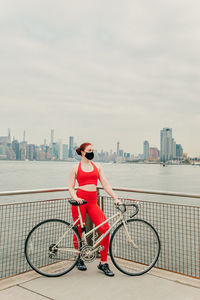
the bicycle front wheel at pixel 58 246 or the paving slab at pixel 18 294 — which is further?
the bicycle front wheel at pixel 58 246

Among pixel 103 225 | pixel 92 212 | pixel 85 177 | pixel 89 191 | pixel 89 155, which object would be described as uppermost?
pixel 89 155

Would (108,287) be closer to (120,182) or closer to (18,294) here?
(18,294)

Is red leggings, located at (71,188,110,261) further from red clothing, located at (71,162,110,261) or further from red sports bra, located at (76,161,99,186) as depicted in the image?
red sports bra, located at (76,161,99,186)

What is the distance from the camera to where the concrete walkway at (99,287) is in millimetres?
2773

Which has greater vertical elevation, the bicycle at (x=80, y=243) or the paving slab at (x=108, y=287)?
the bicycle at (x=80, y=243)

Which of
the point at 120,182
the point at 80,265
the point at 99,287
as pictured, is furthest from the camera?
the point at 120,182

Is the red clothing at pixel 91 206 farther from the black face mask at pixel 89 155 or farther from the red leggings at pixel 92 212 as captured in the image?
the black face mask at pixel 89 155

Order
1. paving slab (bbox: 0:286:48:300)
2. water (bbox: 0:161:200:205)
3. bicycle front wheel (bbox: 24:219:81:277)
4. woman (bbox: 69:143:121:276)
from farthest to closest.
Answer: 1. water (bbox: 0:161:200:205)
2. woman (bbox: 69:143:121:276)
3. bicycle front wheel (bbox: 24:219:81:277)
4. paving slab (bbox: 0:286:48:300)

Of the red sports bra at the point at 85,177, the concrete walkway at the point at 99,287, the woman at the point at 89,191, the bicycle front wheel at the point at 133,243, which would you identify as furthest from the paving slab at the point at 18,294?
the red sports bra at the point at 85,177

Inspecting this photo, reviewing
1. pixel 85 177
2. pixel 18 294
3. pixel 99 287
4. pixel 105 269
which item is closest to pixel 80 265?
pixel 105 269

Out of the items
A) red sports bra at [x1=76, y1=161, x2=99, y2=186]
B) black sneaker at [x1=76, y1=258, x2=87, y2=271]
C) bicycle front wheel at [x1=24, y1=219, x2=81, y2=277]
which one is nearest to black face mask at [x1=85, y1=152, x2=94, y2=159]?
red sports bra at [x1=76, y1=161, x2=99, y2=186]

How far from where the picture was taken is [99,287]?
2.97 metres

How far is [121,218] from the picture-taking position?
3.30 m

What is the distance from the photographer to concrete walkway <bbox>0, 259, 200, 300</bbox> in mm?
2773
